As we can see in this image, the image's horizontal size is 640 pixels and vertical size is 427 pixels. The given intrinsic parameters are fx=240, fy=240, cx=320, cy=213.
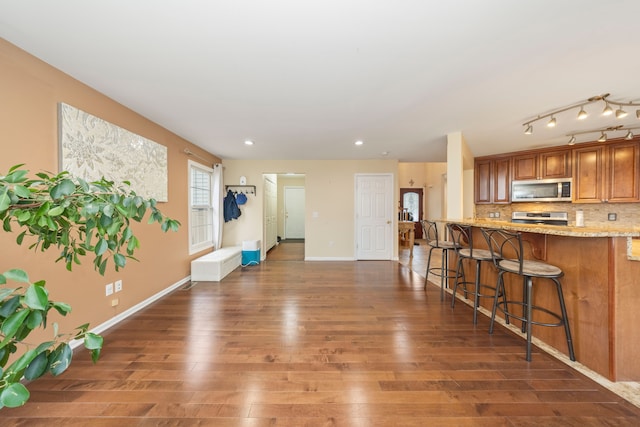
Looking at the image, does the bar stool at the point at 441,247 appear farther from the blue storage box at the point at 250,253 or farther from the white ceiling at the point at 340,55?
the blue storage box at the point at 250,253

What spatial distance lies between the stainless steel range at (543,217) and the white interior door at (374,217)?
7.82 feet

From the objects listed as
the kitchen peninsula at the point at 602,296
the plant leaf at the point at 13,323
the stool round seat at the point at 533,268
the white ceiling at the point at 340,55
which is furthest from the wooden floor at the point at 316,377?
the white ceiling at the point at 340,55

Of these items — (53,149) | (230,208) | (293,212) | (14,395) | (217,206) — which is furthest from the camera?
(293,212)

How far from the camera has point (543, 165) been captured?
173 inches

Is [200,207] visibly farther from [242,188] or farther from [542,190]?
[542,190]

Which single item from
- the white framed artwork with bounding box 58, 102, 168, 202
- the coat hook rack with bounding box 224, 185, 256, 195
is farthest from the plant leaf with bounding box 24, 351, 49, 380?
the coat hook rack with bounding box 224, 185, 256, 195

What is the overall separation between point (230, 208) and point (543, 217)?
6.09 meters

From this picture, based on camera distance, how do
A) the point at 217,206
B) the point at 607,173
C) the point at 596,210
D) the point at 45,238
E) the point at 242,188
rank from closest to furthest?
the point at 45,238
the point at 607,173
the point at 596,210
the point at 217,206
the point at 242,188

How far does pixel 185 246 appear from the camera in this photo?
3846 mm

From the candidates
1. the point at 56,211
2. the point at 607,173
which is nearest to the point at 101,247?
the point at 56,211

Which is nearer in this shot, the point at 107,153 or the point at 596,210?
the point at 107,153

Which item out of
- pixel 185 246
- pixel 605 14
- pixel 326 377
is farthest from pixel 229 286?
pixel 605 14

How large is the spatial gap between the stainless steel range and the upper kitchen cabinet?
0.68 meters

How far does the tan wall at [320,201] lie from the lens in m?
5.36
